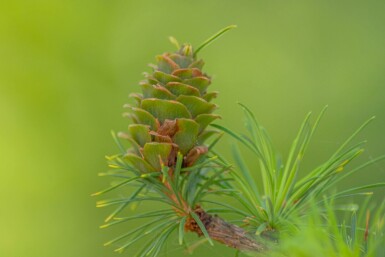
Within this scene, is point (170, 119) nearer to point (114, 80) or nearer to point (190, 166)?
point (190, 166)

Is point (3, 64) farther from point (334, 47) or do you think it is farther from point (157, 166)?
point (157, 166)

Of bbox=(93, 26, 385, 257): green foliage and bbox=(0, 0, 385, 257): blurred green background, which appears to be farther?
bbox=(0, 0, 385, 257): blurred green background

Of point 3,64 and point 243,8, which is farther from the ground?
point 3,64

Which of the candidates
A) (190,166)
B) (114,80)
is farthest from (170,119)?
(114,80)

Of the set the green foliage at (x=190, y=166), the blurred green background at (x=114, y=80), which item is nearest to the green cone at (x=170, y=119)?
the green foliage at (x=190, y=166)

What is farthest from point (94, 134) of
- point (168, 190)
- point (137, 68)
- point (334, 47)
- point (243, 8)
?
point (168, 190)

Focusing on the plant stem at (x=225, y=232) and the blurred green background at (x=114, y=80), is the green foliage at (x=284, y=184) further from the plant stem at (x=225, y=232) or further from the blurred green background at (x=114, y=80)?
the blurred green background at (x=114, y=80)

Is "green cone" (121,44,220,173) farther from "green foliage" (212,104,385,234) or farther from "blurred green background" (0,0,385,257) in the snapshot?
"blurred green background" (0,0,385,257)

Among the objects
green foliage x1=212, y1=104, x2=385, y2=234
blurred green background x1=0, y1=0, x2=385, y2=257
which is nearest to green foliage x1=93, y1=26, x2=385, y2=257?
green foliage x1=212, y1=104, x2=385, y2=234
